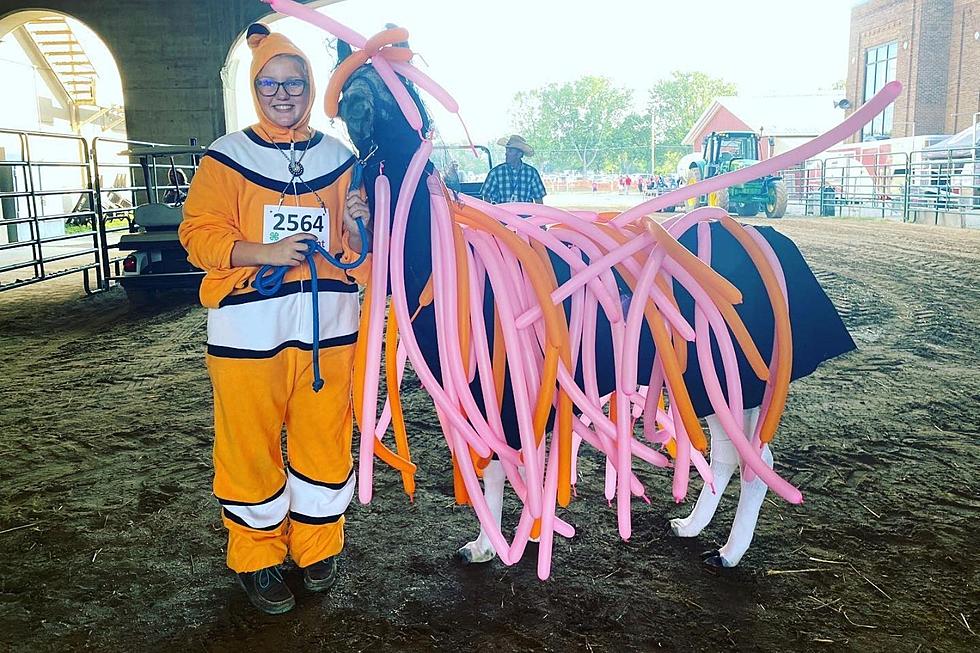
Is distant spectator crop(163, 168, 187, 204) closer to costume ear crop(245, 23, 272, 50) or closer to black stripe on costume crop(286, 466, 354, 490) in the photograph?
costume ear crop(245, 23, 272, 50)

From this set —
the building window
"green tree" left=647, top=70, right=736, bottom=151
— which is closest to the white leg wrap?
the building window

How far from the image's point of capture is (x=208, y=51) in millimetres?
11281

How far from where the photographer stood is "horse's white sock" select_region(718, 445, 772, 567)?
2398 mm

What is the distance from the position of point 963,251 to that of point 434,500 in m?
9.94

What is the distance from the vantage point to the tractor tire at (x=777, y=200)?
18.0 meters

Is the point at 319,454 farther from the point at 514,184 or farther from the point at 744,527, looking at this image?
the point at 514,184

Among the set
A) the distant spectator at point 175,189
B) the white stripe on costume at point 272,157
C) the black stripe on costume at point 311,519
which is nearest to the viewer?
the white stripe on costume at point 272,157

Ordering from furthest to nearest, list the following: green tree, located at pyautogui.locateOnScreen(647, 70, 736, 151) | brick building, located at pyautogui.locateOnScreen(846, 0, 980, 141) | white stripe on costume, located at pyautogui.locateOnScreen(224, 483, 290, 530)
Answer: green tree, located at pyautogui.locateOnScreen(647, 70, 736, 151)
brick building, located at pyautogui.locateOnScreen(846, 0, 980, 141)
white stripe on costume, located at pyautogui.locateOnScreen(224, 483, 290, 530)

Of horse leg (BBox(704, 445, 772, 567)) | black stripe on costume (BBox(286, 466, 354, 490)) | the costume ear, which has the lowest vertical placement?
horse leg (BBox(704, 445, 772, 567))

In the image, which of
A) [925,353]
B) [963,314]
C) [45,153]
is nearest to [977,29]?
[963,314]

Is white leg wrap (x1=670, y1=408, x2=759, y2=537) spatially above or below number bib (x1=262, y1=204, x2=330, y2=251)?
below

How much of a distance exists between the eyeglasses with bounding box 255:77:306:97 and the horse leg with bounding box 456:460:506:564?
3.70 ft

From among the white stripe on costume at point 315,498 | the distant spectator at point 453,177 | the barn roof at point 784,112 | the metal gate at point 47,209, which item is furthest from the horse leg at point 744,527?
the barn roof at point 784,112

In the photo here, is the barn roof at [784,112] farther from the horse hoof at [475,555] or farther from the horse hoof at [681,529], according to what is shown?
the horse hoof at [475,555]
